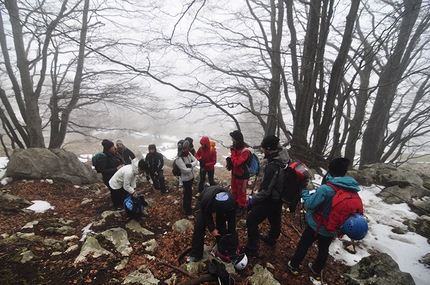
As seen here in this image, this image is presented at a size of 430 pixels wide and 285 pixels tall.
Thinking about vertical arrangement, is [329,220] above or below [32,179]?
above

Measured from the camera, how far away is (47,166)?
6613 mm

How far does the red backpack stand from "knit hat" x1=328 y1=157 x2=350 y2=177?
23 cm

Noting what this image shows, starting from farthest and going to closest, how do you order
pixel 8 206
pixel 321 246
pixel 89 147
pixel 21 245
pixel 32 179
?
pixel 89 147, pixel 32 179, pixel 8 206, pixel 21 245, pixel 321 246

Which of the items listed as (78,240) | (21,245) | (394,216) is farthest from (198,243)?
(394,216)

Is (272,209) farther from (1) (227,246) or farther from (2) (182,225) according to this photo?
(2) (182,225)

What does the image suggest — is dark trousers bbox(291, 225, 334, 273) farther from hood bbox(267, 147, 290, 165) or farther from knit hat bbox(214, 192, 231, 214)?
knit hat bbox(214, 192, 231, 214)

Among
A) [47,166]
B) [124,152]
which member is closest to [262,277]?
[124,152]

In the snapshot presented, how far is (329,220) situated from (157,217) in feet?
12.0

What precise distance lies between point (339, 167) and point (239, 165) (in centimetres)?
181

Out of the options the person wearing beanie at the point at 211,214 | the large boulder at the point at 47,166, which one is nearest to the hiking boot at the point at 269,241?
the person wearing beanie at the point at 211,214

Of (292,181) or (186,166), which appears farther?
(186,166)

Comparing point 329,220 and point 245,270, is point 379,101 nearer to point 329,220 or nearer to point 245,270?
point 329,220

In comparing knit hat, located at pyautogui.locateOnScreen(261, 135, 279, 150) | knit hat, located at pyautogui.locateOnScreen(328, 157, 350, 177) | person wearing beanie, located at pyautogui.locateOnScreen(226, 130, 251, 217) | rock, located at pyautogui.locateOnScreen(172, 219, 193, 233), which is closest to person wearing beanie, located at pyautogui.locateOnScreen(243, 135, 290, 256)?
knit hat, located at pyautogui.locateOnScreen(261, 135, 279, 150)

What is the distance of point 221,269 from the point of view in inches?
99.7
